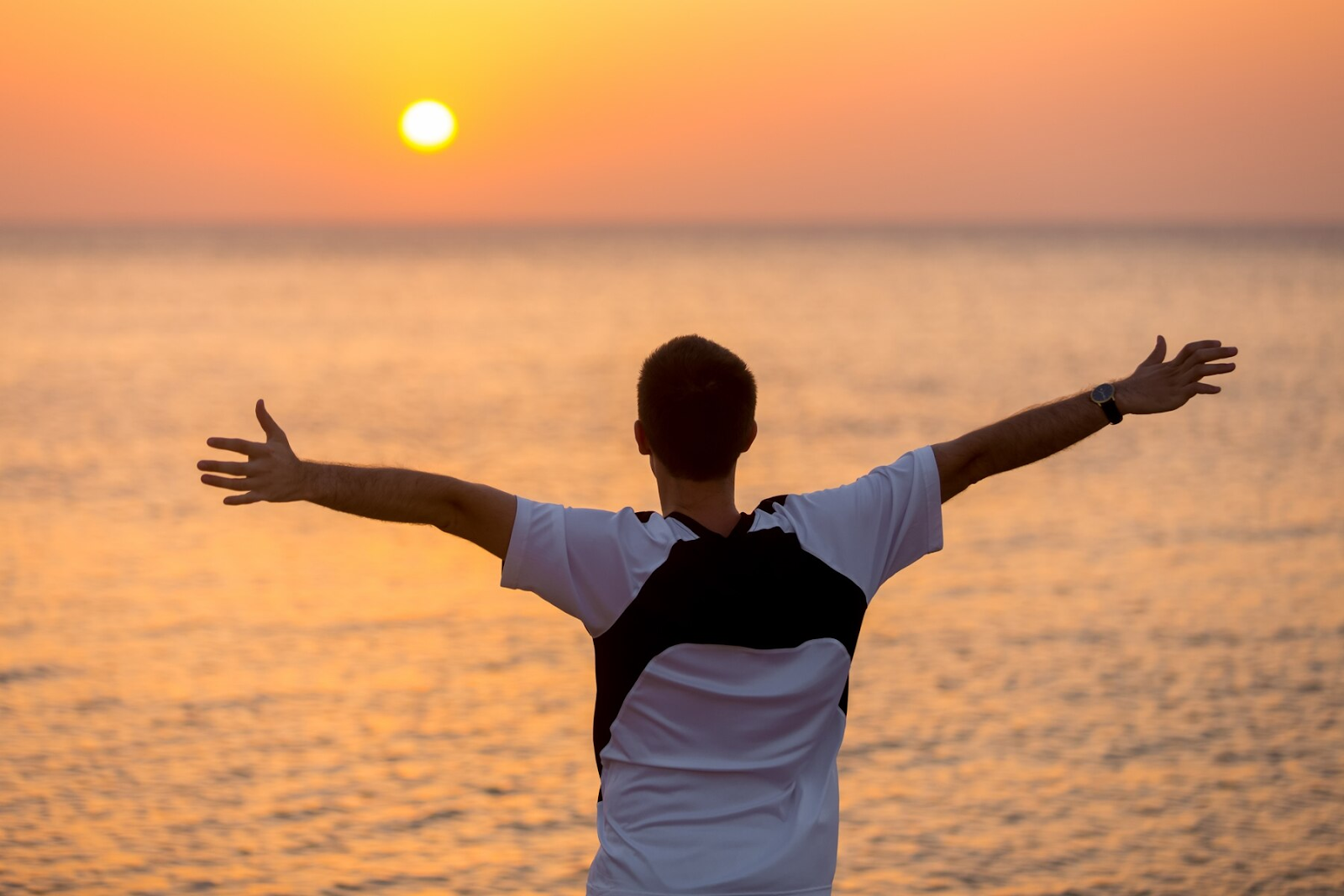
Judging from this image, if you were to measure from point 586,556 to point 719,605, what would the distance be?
0.96ft

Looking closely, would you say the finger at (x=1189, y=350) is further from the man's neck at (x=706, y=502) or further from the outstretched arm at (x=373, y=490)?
the outstretched arm at (x=373, y=490)

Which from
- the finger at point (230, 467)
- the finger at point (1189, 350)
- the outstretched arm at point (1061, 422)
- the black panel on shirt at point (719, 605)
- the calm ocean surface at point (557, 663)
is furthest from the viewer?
the calm ocean surface at point (557, 663)

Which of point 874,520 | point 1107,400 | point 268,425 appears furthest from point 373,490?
point 1107,400

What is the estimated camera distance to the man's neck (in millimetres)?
3158

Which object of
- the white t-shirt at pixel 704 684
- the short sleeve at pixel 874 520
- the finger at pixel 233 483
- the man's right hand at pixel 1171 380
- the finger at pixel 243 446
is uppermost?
the man's right hand at pixel 1171 380

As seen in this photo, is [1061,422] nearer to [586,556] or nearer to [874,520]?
[874,520]

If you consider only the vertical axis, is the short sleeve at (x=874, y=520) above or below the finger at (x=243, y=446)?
below

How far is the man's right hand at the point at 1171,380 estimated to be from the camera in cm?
375

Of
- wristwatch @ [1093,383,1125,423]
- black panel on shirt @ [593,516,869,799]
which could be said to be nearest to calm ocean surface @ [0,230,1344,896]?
black panel on shirt @ [593,516,869,799]

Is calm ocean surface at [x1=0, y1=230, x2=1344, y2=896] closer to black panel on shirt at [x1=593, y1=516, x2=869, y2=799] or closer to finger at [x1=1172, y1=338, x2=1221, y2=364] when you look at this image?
black panel on shirt at [x1=593, y1=516, x2=869, y2=799]

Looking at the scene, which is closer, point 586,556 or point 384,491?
point 586,556

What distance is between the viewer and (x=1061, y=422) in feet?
11.8

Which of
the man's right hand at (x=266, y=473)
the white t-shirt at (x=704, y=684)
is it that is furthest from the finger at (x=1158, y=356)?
the man's right hand at (x=266, y=473)

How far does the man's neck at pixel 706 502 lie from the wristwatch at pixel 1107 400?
105 cm
